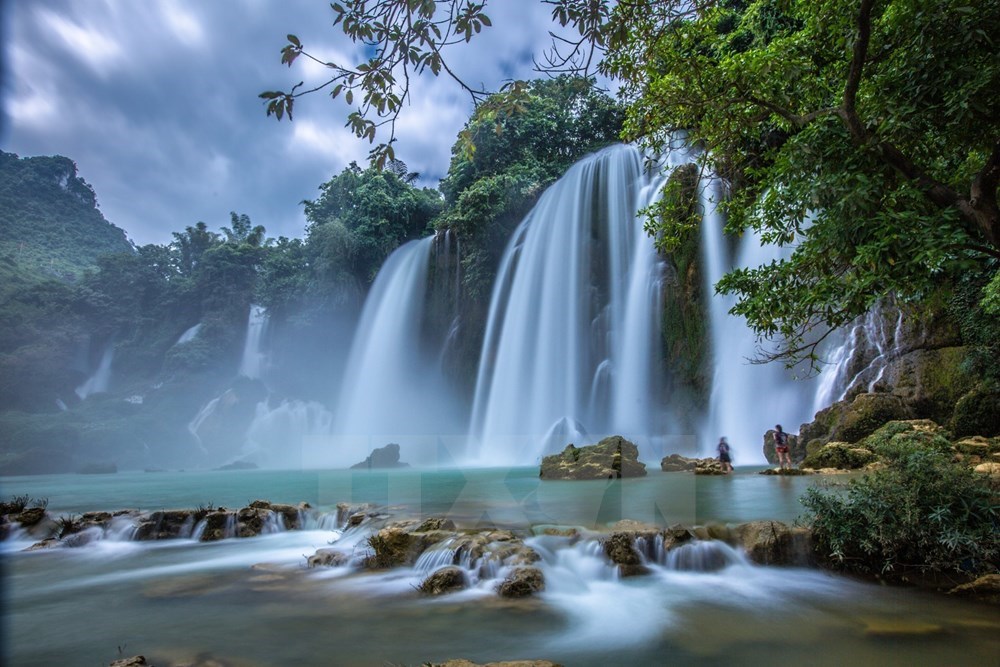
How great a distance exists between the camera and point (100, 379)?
144 ft

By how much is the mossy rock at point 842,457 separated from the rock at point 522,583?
8.49m

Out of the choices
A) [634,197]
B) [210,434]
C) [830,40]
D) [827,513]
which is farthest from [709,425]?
[210,434]

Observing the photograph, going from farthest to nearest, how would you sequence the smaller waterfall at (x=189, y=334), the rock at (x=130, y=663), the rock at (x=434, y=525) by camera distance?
the smaller waterfall at (x=189, y=334), the rock at (x=434, y=525), the rock at (x=130, y=663)

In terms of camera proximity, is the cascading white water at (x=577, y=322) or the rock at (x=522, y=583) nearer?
the rock at (x=522, y=583)

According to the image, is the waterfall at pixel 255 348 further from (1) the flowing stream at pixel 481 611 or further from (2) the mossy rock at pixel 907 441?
(2) the mossy rock at pixel 907 441

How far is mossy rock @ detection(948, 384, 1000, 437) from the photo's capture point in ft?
32.9

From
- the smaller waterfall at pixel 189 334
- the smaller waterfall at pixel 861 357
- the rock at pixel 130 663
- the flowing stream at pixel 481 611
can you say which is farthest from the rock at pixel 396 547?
the smaller waterfall at pixel 189 334

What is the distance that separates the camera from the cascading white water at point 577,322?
20.9 metres

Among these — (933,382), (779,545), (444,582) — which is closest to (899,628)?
(779,545)

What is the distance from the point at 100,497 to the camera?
1593 cm

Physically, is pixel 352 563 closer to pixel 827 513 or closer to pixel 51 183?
pixel 827 513

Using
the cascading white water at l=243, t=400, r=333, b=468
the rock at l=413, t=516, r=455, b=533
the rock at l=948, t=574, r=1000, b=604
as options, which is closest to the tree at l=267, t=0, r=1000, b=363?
the rock at l=948, t=574, r=1000, b=604

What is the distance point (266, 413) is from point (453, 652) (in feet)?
128

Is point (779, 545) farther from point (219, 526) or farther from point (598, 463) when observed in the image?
point (219, 526)
